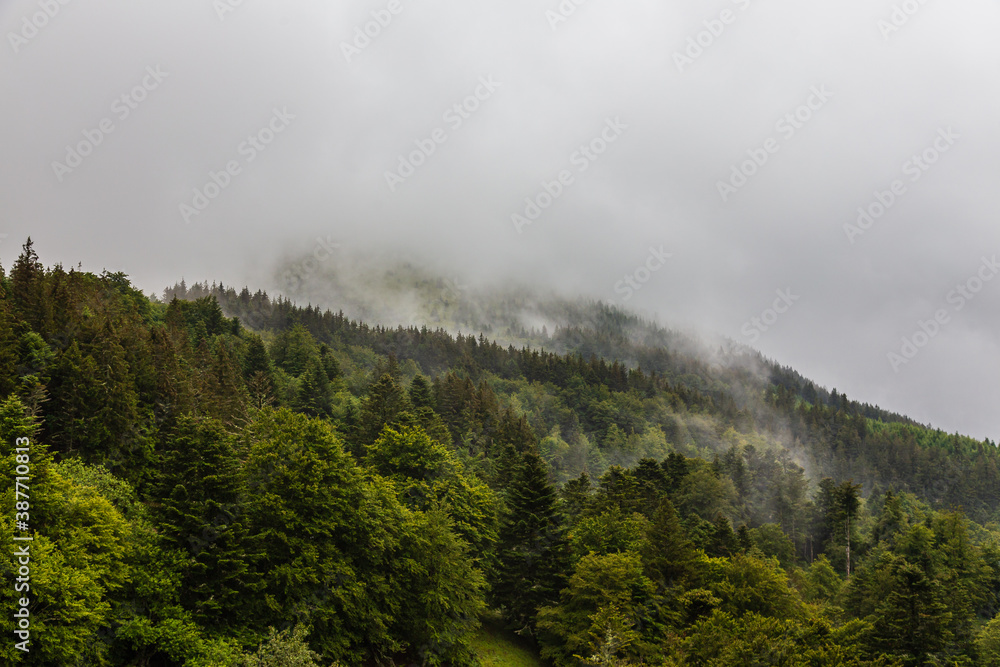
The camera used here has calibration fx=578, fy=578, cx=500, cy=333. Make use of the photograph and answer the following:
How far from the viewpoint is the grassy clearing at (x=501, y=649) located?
176ft

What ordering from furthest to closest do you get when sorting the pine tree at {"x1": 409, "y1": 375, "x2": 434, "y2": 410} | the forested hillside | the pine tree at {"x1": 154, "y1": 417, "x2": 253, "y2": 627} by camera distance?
the pine tree at {"x1": 409, "y1": 375, "x2": 434, "y2": 410}
the pine tree at {"x1": 154, "y1": 417, "x2": 253, "y2": 627}
the forested hillside

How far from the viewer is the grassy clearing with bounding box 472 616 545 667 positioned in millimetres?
53531

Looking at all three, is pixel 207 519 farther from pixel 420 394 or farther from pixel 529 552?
pixel 420 394

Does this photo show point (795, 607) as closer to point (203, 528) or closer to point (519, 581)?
point (519, 581)

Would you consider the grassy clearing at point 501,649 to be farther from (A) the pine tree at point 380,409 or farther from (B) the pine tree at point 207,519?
(B) the pine tree at point 207,519

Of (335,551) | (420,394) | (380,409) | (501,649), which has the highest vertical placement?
(420,394)

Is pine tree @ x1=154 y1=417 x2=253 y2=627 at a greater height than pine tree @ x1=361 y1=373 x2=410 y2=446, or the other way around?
pine tree @ x1=361 y1=373 x2=410 y2=446

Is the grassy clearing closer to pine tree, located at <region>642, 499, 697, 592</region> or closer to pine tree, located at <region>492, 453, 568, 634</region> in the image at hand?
pine tree, located at <region>492, 453, 568, 634</region>

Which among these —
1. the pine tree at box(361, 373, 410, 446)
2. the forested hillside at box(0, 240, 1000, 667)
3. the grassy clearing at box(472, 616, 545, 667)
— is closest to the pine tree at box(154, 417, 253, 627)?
the forested hillside at box(0, 240, 1000, 667)

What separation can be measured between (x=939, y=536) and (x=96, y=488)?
93471 millimetres

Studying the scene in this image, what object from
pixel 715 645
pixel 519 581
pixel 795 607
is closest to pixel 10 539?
Result: pixel 715 645

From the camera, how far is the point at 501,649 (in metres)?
56.5

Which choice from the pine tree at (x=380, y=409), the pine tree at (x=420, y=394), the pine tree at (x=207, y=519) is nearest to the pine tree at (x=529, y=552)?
the pine tree at (x=380, y=409)

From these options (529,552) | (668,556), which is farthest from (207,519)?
(668,556)
